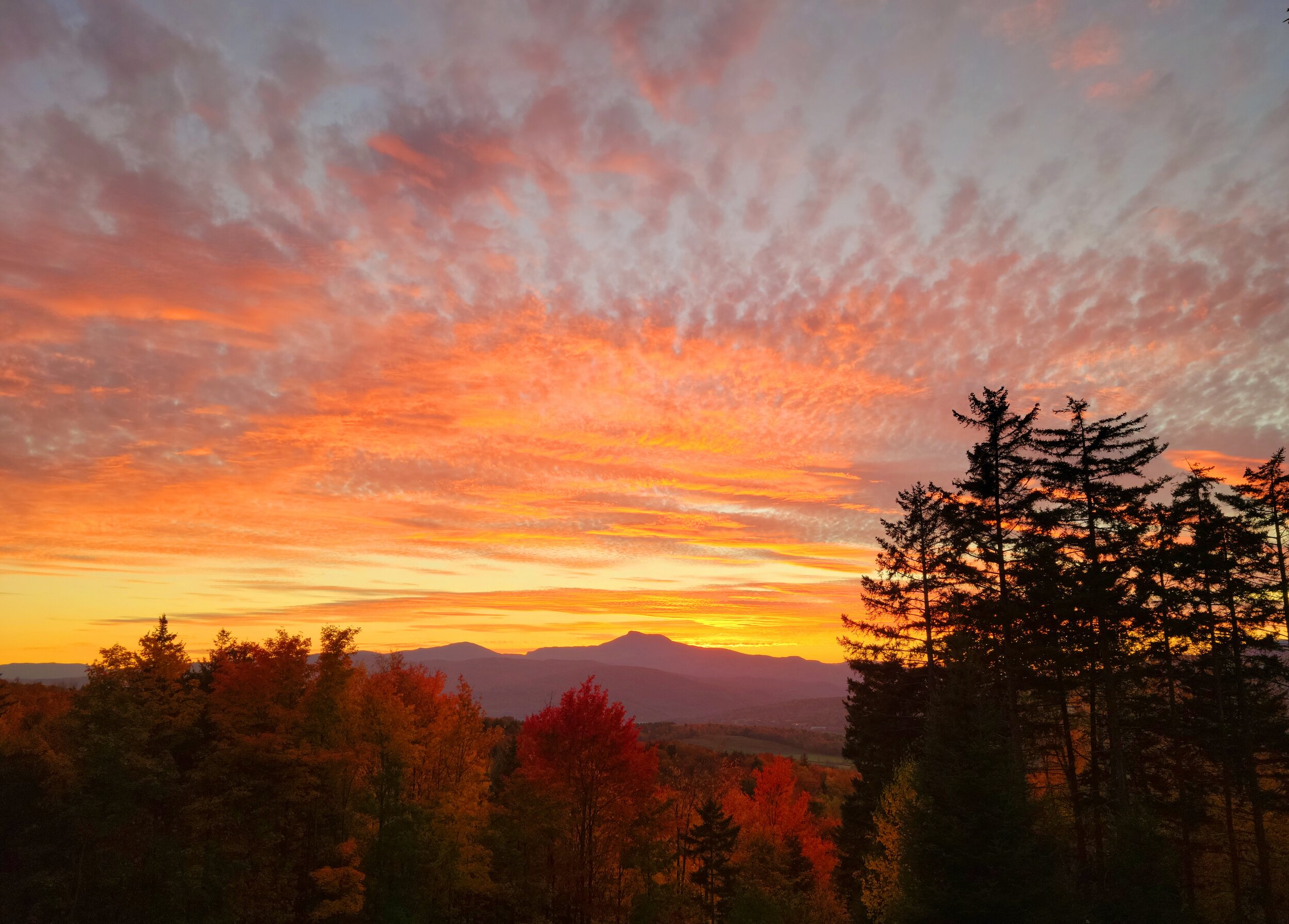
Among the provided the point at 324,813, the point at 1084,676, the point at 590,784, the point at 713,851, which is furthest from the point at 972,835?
the point at 324,813

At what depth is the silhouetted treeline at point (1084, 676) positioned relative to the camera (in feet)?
77.9

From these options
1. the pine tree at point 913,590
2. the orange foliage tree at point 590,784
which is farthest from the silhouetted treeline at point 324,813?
the pine tree at point 913,590

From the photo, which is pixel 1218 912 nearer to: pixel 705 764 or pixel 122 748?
pixel 122 748

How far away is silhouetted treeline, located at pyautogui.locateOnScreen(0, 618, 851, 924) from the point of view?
3975cm

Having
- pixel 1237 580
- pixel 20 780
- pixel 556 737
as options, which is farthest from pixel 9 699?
pixel 1237 580

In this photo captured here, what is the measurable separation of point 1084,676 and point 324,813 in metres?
41.0

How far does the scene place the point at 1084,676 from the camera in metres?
29.8

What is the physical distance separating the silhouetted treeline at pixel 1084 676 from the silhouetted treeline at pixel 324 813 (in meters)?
19.4

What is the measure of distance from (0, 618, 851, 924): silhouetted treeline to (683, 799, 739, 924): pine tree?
192 mm

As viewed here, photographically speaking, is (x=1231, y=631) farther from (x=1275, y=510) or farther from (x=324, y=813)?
(x=324, y=813)

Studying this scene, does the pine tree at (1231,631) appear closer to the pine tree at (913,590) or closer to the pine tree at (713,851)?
the pine tree at (913,590)

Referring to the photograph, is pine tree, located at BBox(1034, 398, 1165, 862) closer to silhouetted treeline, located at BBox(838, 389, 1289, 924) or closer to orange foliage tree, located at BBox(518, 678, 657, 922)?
silhouetted treeline, located at BBox(838, 389, 1289, 924)

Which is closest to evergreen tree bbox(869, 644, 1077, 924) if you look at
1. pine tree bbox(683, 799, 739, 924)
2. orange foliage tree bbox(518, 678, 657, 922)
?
pine tree bbox(683, 799, 739, 924)

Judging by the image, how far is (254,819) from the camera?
40.4 m
